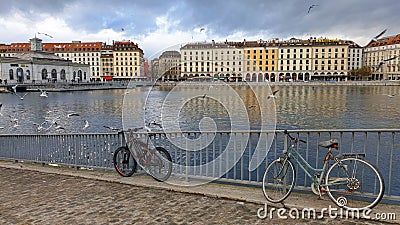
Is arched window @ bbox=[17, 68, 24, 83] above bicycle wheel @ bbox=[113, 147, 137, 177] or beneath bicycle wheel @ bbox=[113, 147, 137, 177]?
above

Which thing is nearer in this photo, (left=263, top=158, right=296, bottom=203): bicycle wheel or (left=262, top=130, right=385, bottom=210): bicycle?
(left=262, top=130, right=385, bottom=210): bicycle

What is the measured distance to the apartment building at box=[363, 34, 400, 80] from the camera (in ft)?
481

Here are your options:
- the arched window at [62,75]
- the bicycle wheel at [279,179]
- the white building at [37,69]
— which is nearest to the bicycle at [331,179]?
the bicycle wheel at [279,179]

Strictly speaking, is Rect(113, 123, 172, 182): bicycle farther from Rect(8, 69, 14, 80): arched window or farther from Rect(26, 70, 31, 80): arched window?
Rect(26, 70, 31, 80): arched window

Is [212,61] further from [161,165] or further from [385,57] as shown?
[385,57]

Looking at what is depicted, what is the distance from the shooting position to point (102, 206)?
689cm

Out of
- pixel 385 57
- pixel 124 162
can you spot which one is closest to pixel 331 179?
pixel 124 162

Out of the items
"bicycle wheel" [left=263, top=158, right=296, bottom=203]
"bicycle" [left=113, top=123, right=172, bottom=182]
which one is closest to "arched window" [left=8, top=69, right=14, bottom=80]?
"bicycle" [left=113, top=123, right=172, bottom=182]

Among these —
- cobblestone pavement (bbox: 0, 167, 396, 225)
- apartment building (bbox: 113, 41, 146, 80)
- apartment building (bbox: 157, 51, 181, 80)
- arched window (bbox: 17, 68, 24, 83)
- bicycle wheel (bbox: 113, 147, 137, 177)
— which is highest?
apartment building (bbox: 113, 41, 146, 80)

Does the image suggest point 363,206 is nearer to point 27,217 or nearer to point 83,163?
point 27,217

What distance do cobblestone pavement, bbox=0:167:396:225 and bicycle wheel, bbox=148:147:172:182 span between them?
0.58 meters

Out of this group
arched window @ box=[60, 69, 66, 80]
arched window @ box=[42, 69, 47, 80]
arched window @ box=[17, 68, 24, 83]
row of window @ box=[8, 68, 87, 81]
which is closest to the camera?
row of window @ box=[8, 68, 87, 81]

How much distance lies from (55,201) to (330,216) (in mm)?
5509

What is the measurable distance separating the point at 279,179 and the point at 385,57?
166586 mm
